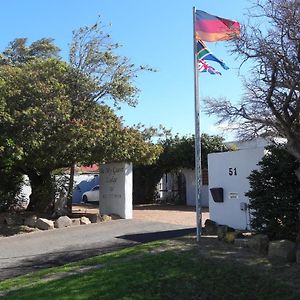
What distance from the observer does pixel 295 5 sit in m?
9.06

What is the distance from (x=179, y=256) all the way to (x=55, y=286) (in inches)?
100

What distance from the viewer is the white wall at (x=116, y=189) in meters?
19.7

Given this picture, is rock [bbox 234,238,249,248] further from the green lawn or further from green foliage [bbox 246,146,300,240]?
the green lawn

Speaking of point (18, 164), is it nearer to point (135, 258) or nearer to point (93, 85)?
point (93, 85)

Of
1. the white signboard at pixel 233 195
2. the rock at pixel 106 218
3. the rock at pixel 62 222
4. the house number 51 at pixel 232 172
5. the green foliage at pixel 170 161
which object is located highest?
the green foliage at pixel 170 161

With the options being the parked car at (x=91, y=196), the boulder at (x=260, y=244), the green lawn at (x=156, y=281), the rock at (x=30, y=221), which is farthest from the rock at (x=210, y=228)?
the parked car at (x=91, y=196)

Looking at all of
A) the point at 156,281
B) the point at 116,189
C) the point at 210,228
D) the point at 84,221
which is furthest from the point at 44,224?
the point at 156,281

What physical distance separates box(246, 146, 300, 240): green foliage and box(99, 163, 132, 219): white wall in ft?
30.5

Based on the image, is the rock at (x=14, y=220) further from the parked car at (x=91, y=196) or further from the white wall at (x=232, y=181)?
the parked car at (x=91, y=196)

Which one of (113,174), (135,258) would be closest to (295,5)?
(135,258)

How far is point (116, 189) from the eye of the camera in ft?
66.8

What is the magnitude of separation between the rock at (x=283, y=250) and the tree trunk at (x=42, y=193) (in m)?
12.2

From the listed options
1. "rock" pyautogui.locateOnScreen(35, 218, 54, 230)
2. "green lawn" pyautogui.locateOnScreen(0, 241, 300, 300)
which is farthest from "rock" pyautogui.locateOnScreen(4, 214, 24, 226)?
"green lawn" pyautogui.locateOnScreen(0, 241, 300, 300)

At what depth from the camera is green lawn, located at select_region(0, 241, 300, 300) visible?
7285 mm
